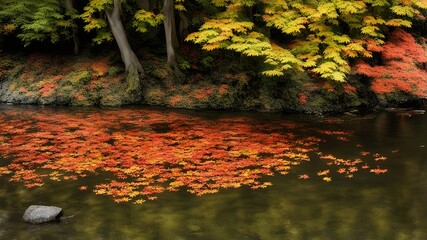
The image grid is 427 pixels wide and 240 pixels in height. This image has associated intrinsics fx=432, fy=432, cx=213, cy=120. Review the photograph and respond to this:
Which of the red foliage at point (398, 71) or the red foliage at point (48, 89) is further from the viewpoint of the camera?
the red foliage at point (48, 89)

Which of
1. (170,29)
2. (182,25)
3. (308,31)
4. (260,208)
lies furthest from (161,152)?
(182,25)

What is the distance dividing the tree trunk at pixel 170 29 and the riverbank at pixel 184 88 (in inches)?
22.0

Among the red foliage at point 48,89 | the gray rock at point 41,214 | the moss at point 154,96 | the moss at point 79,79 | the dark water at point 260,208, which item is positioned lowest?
the dark water at point 260,208

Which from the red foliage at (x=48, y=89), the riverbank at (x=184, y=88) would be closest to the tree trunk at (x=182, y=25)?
the riverbank at (x=184, y=88)

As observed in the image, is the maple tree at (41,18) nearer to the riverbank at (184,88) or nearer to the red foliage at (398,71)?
the riverbank at (184,88)

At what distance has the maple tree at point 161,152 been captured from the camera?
969 cm

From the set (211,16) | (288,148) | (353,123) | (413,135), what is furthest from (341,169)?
(211,16)

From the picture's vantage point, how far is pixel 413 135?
14.4 metres

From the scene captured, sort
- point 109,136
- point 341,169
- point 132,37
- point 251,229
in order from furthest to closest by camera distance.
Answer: point 132,37
point 109,136
point 341,169
point 251,229

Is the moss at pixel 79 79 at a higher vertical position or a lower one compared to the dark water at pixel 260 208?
higher

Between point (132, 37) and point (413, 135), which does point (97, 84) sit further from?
point (413, 135)

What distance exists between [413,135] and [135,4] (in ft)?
52.2

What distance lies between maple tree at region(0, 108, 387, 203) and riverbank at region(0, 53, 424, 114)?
2.78m

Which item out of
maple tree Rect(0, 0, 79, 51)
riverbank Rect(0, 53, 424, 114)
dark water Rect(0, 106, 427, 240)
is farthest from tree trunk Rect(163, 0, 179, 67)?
dark water Rect(0, 106, 427, 240)
